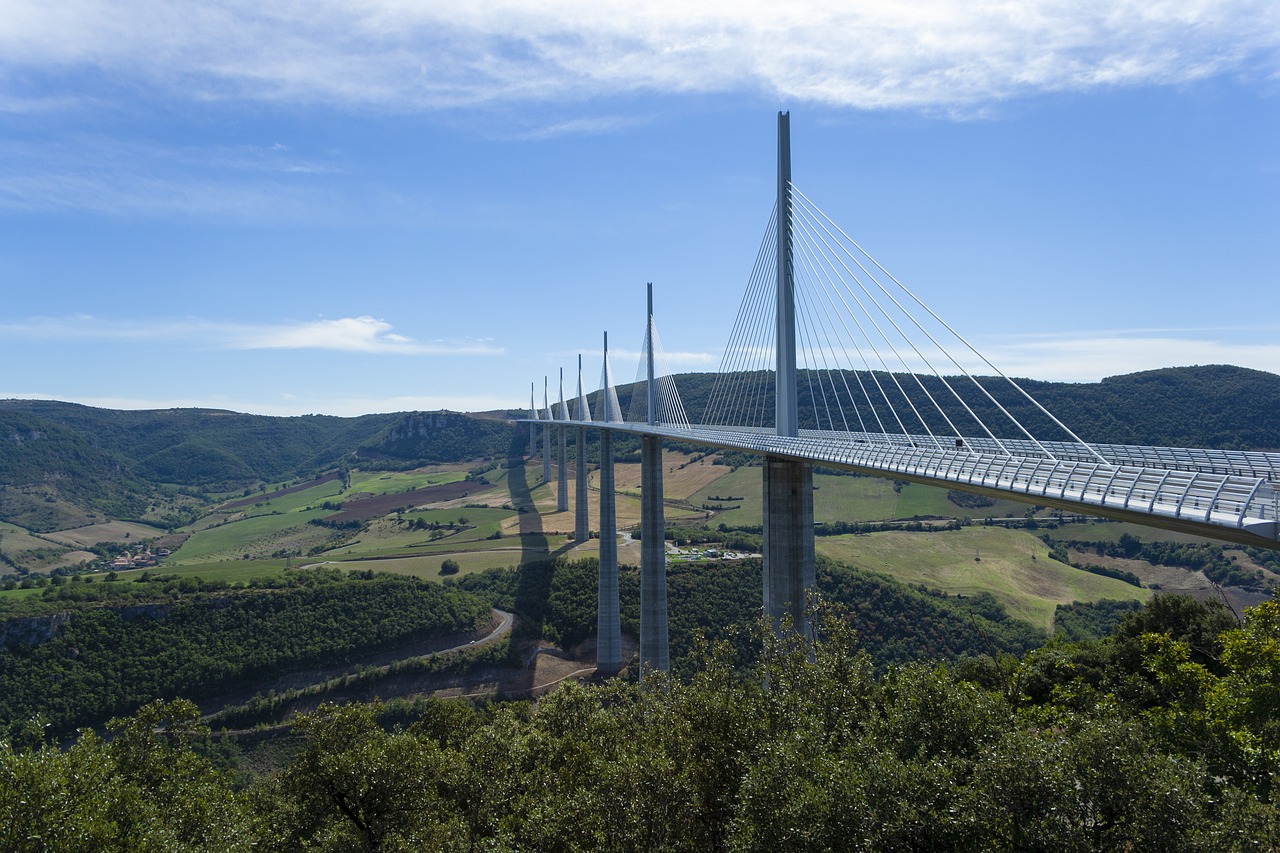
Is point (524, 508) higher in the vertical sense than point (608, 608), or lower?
higher

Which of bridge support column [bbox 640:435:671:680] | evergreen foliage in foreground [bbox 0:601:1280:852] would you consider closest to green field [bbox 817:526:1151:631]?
bridge support column [bbox 640:435:671:680]

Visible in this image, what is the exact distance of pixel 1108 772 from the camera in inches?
390

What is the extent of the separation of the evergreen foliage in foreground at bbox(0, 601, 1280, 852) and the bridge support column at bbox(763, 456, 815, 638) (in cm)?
946

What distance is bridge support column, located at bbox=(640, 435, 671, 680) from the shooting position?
43906 millimetres

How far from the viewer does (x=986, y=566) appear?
67.6m

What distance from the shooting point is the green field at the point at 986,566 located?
2398 inches

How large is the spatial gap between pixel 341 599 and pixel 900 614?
45.6 metres

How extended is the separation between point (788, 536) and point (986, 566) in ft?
162

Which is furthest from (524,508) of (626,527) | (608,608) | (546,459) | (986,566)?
(986,566)

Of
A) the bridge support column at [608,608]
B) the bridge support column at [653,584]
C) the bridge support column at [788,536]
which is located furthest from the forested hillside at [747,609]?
the bridge support column at [788,536]

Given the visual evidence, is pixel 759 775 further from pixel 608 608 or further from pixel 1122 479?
pixel 608 608

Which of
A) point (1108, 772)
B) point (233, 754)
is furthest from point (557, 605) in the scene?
point (1108, 772)

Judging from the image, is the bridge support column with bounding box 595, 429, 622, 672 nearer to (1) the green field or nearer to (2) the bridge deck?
(1) the green field

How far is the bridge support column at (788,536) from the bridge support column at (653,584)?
16.3 m
